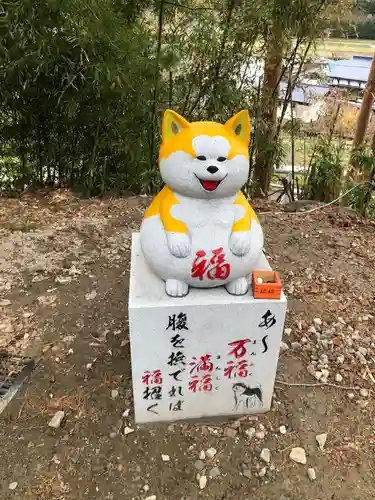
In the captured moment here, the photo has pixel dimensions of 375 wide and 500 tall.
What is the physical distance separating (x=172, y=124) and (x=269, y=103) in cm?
248

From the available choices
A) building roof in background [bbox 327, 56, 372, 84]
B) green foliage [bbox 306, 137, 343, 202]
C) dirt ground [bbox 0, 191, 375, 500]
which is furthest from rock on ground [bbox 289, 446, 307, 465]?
building roof in background [bbox 327, 56, 372, 84]

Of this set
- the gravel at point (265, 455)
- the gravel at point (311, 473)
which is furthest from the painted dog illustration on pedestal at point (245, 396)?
the gravel at point (311, 473)

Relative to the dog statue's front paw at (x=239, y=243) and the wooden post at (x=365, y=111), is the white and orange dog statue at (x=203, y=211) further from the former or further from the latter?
the wooden post at (x=365, y=111)

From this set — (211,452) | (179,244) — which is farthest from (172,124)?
(211,452)

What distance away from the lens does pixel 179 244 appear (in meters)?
1.75

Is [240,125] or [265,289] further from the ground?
[240,125]

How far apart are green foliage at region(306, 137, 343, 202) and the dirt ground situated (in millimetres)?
895

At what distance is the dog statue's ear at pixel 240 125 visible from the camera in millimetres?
1744

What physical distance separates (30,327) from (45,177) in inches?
89.4

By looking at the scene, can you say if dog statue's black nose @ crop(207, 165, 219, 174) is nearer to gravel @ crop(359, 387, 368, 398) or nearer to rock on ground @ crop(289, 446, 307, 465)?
rock on ground @ crop(289, 446, 307, 465)

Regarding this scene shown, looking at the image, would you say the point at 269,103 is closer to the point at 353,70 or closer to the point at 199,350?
the point at 199,350

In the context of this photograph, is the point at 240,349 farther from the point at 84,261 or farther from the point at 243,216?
the point at 84,261

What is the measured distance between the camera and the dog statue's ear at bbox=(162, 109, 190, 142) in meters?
1.75

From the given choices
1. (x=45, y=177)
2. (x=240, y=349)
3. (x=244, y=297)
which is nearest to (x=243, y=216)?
(x=244, y=297)
